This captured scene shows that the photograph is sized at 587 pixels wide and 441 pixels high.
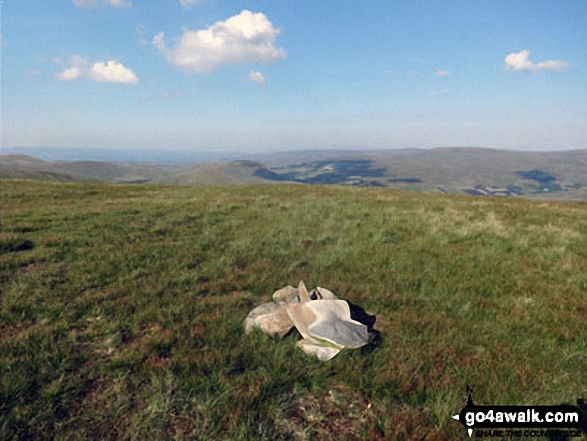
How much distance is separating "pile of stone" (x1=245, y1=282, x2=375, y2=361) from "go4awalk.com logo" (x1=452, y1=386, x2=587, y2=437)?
1.86 m

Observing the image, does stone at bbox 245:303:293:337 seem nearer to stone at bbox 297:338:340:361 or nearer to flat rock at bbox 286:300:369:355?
flat rock at bbox 286:300:369:355

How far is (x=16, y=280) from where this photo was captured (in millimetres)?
7816

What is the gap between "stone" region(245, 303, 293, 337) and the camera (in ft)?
19.7

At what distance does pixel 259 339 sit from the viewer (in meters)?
5.82

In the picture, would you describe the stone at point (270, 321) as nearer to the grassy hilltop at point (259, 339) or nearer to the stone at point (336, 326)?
the grassy hilltop at point (259, 339)

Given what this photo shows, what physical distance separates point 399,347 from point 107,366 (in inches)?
198

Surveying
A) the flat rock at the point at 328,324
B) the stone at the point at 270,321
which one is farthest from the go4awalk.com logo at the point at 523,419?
the stone at the point at 270,321

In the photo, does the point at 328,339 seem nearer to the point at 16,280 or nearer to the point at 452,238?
the point at 16,280

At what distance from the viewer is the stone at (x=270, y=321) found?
600cm

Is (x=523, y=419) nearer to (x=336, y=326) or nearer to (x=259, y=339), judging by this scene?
(x=336, y=326)

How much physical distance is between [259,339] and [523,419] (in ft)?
13.6

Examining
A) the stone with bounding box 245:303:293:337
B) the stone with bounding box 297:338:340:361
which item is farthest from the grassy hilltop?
the stone with bounding box 245:303:293:337

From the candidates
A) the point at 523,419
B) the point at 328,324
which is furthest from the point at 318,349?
the point at 523,419

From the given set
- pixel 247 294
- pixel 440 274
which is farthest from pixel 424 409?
pixel 440 274
